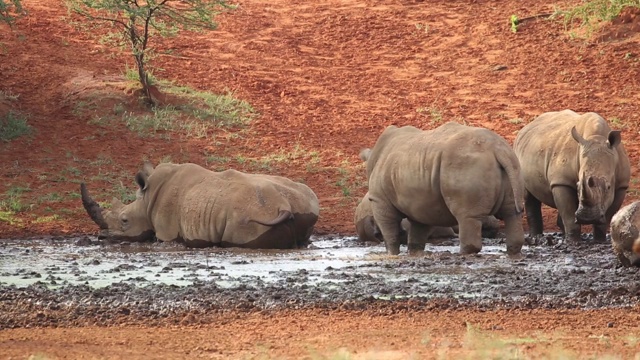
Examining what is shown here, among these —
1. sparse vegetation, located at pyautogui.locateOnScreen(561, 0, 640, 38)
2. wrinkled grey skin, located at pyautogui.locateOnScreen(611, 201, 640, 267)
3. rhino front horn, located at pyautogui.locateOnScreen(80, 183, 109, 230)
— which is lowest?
rhino front horn, located at pyautogui.locateOnScreen(80, 183, 109, 230)

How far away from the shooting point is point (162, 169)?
54.9 feet

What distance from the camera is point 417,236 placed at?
48.2 ft

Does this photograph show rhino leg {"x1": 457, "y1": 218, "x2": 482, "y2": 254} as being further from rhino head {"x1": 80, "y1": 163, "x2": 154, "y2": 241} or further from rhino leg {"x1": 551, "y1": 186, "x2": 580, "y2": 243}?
rhino head {"x1": 80, "y1": 163, "x2": 154, "y2": 241}

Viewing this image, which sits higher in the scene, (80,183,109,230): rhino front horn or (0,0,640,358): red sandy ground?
(0,0,640,358): red sandy ground

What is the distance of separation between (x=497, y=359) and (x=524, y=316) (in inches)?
85.5

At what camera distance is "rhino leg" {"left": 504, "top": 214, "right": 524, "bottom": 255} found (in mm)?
13363

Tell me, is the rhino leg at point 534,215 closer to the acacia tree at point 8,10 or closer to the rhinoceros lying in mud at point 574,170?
the rhinoceros lying in mud at point 574,170

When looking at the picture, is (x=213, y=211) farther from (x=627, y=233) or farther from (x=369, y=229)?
(x=627, y=233)

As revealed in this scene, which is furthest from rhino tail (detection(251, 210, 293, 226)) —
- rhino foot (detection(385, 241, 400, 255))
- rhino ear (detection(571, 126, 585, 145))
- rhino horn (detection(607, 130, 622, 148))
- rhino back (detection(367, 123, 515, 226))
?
rhino horn (detection(607, 130, 622, 148))

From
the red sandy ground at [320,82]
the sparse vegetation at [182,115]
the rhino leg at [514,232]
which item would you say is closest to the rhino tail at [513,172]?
the rhino leg at [514,232]

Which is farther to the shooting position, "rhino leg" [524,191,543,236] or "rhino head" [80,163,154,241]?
"rhino leg" [524,191,543,236]

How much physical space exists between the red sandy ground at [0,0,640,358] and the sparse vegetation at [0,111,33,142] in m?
0.22

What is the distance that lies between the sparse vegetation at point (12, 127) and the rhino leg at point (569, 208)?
10629 millimetres

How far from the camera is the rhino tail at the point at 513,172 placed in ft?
42.9
